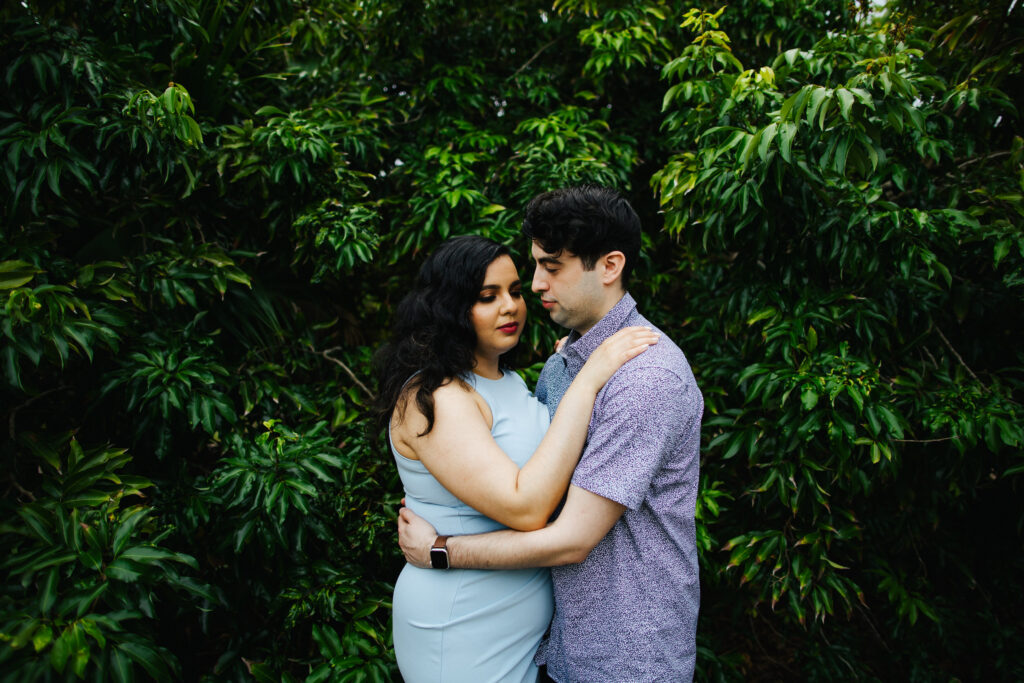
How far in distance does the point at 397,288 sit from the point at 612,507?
2183mm

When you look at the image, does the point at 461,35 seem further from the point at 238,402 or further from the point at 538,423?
the point at 538,423

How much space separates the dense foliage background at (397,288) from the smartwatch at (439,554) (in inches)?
27.9

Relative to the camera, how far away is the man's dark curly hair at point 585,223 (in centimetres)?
148

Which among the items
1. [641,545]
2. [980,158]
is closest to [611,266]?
[641,545]

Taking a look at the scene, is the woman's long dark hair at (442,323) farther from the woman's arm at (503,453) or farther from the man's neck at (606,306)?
the man's neck at (606,306)

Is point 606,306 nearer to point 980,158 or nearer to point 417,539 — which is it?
point 417,539

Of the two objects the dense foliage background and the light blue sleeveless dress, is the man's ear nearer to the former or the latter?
the light blue sleeveless dress

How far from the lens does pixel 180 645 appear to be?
7.88ft

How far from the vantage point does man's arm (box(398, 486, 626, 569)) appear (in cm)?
129

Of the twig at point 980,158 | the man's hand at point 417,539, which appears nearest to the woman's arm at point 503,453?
the man's hand at point 417,539

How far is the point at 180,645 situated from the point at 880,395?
9.98 ft

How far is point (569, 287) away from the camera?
154cm

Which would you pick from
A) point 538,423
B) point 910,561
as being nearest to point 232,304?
point 538,423

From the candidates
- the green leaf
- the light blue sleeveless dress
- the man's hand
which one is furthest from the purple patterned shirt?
the green leaf
